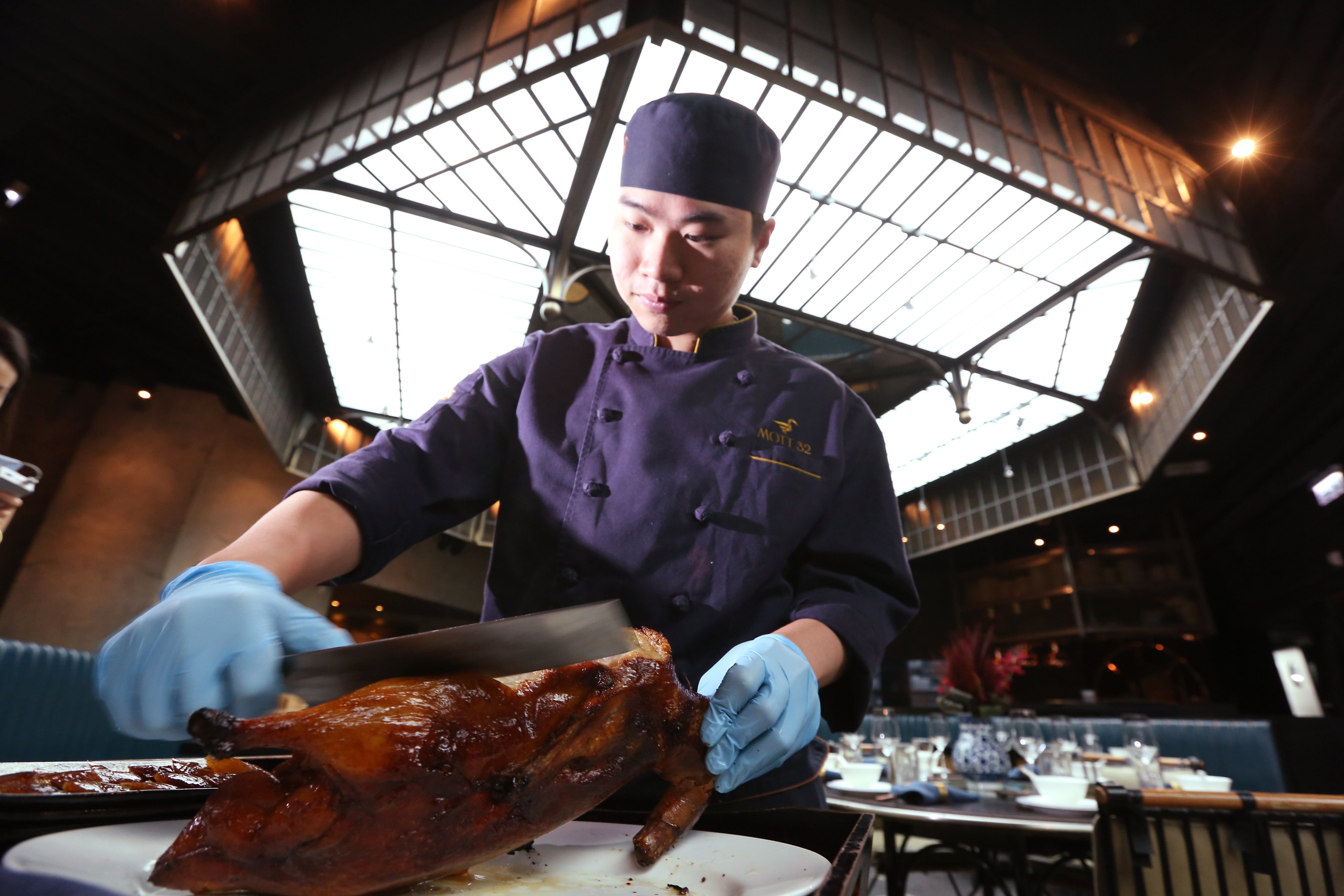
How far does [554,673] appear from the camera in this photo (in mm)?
825

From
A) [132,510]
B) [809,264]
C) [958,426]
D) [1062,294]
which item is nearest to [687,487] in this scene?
[809,264]

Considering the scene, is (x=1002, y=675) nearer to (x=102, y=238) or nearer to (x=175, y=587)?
(x=175, y=587)

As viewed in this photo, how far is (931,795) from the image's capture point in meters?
2.62

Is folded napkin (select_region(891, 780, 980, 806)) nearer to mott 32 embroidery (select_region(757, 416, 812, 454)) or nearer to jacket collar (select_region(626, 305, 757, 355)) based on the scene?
mott 32 embroidery (select_region(757, 416, 812, 454))

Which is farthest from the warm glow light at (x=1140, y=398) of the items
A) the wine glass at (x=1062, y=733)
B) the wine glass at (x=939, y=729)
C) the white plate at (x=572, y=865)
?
the white plate at (x=572, y=865)

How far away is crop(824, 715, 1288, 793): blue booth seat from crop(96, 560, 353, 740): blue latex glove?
173 inches

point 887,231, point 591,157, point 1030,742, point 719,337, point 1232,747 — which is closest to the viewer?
point 719,337

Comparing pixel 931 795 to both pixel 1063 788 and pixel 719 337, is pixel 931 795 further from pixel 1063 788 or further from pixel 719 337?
pixel 719 337

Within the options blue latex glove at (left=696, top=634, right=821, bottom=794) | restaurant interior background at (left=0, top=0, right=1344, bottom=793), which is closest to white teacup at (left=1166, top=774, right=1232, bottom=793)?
restaurant interior background at (left=0, top=0, right=1344, bottom=793)

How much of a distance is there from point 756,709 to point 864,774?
2.56 metres

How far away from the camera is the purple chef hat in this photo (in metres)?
1.38

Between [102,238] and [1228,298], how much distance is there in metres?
13.5

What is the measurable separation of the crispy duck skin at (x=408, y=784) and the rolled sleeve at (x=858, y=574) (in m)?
0.45

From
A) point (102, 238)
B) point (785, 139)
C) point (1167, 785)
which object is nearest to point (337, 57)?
point (102, 238)
